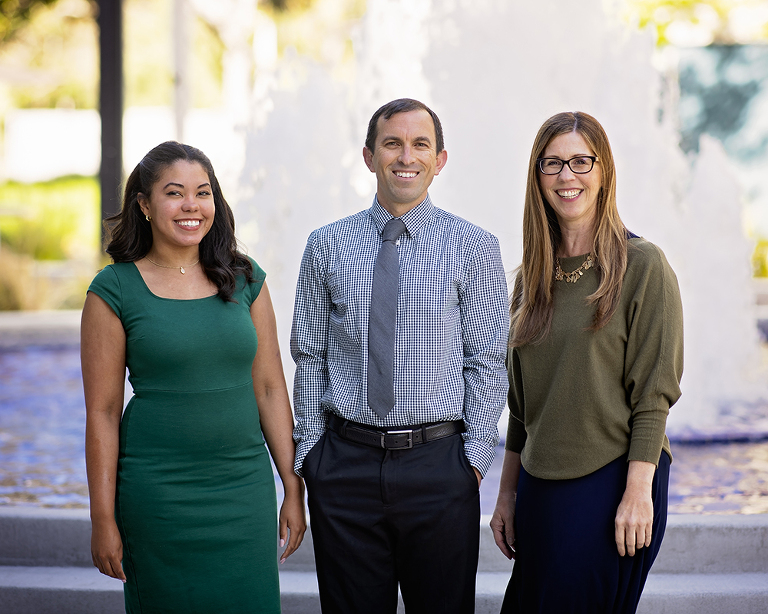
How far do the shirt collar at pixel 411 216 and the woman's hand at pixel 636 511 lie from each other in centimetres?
93

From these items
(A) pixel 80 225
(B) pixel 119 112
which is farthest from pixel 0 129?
(B) pixel 119 112

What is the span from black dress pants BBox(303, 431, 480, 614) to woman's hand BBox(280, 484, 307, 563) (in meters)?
0.14

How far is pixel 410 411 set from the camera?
94.3 inches

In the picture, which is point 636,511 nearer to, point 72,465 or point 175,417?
point 175,417

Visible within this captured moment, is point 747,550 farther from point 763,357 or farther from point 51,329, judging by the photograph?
point 51,329

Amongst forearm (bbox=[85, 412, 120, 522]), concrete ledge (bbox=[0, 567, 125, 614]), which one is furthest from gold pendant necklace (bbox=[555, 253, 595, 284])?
concrete ledge (bbox=[0, 567, 125, 614])

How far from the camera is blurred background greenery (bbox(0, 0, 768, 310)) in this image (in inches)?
476

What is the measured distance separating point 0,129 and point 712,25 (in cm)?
1436

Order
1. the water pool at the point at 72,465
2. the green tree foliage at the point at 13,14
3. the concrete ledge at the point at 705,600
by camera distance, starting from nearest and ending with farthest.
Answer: the concrete ledge at the point at 705,600 → the water pool at the point at 72,465 → the green tree foliage at the point at 13,14

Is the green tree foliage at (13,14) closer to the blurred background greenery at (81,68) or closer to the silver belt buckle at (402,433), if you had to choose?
the blurred background greenery at (81,68)

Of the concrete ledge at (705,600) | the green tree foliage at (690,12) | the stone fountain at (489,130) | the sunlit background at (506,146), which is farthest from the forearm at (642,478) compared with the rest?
the green tree foliage at (690,12)

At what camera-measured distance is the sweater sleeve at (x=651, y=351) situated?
2189 mm

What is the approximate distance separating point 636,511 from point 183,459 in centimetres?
125

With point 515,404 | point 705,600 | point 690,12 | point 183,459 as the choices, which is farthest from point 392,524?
point 690,12
